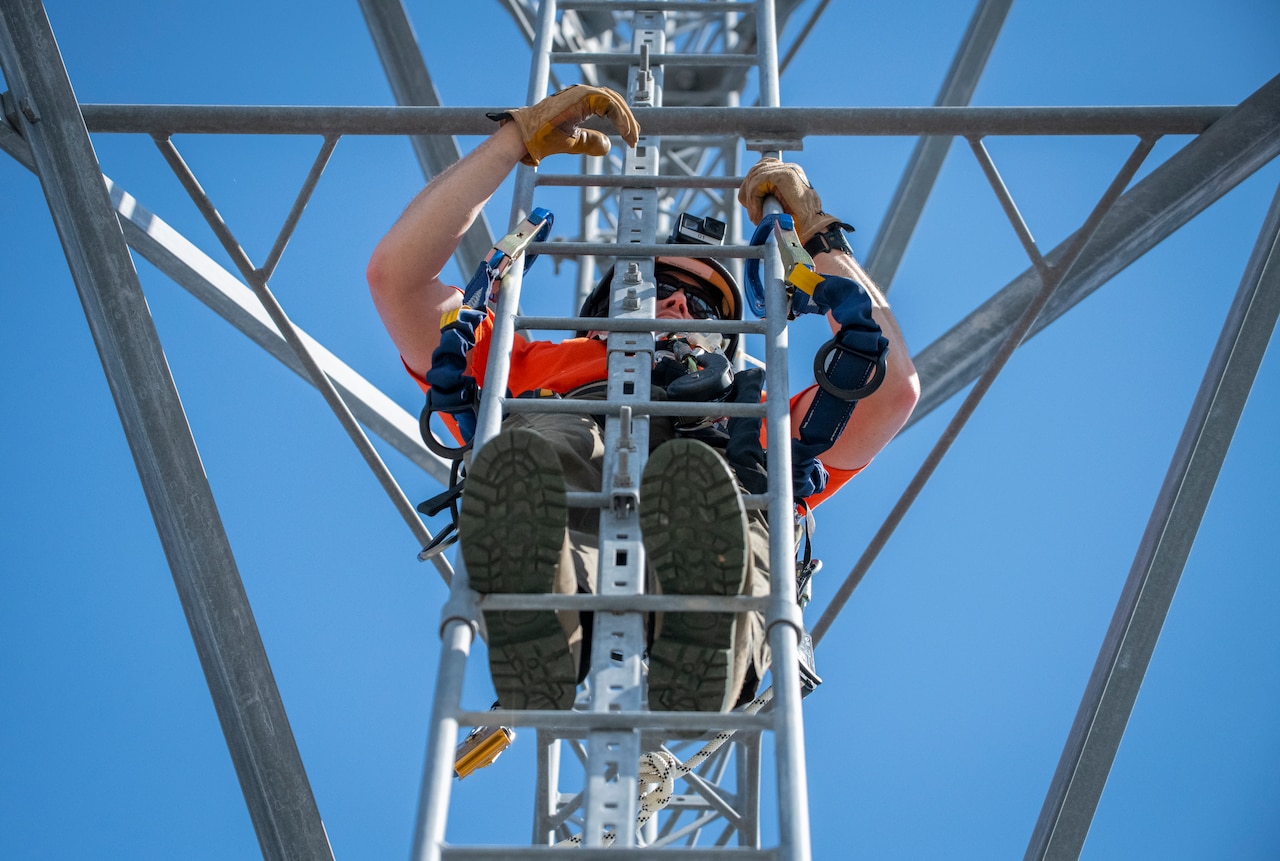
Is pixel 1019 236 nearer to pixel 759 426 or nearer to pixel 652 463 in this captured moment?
pixel 759 426

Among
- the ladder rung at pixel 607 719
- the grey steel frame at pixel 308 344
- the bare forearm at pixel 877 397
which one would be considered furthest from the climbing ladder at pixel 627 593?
the grey steel frame at pixel 308 344

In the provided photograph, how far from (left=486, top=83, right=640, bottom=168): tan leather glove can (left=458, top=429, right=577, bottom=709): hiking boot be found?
1.74 meters

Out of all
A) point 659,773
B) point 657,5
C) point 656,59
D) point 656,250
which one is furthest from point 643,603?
point 657,5

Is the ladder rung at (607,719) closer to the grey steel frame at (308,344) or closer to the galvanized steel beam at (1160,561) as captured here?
the grey steel frame at (308,344)

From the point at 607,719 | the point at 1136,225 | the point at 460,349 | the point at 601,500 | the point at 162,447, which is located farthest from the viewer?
the point at 1136,225

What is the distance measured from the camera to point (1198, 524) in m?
5.16

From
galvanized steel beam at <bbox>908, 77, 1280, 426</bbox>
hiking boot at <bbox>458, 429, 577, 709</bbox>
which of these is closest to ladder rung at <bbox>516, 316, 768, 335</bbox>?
hiking boot at <bbox>458, 429, 577, 709</bbox>

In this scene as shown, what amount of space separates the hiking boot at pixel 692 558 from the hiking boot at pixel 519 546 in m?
0.21

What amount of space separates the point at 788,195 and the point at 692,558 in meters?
1.75

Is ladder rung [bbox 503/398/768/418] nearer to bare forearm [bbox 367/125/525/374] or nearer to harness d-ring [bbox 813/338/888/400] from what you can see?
harness d-ring [bbox 813/338/888/400]

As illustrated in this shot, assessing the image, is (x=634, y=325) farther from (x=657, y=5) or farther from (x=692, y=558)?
(x=657, y=5)

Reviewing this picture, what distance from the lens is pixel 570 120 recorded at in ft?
15.5

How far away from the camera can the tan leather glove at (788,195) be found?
182 inches

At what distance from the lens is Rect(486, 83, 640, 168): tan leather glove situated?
467 cm
